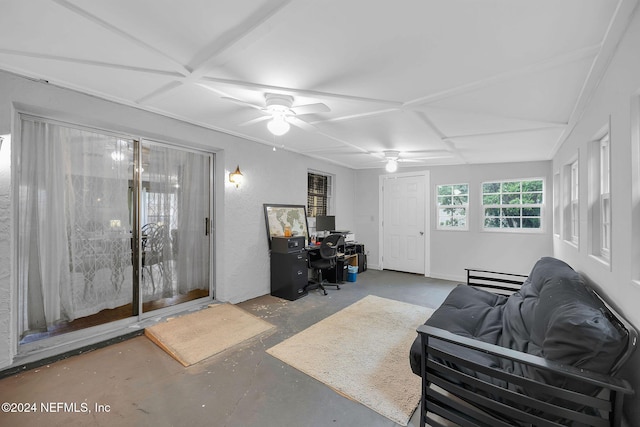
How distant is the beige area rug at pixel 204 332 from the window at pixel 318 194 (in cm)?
267

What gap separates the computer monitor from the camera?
5.26 m

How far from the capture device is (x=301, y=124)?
3.19 meters

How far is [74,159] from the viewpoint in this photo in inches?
105

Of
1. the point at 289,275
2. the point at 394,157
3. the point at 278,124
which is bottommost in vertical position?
the point at 289,275

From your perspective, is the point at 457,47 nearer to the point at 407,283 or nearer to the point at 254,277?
the point at 254,277

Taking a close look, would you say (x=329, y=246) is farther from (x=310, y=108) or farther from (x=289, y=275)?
(x=310, y=108)

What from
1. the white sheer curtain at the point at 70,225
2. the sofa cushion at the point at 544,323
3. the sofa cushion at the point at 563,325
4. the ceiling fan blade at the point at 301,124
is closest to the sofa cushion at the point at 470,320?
the sofa cushion at the point at 544,323

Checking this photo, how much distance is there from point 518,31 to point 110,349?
159 inches

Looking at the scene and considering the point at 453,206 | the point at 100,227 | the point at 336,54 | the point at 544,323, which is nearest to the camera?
the point at 544,323

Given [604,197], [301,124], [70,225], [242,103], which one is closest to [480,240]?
[604,197]

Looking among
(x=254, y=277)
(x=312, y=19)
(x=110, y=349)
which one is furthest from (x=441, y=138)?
(x=110, y=349)

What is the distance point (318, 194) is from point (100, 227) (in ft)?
12.5

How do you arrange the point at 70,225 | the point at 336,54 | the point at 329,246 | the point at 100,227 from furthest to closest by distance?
the point at 329,246, the point at 100,227, the point at 70,225, the point at 336,54

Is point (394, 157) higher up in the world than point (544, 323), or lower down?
higher up
